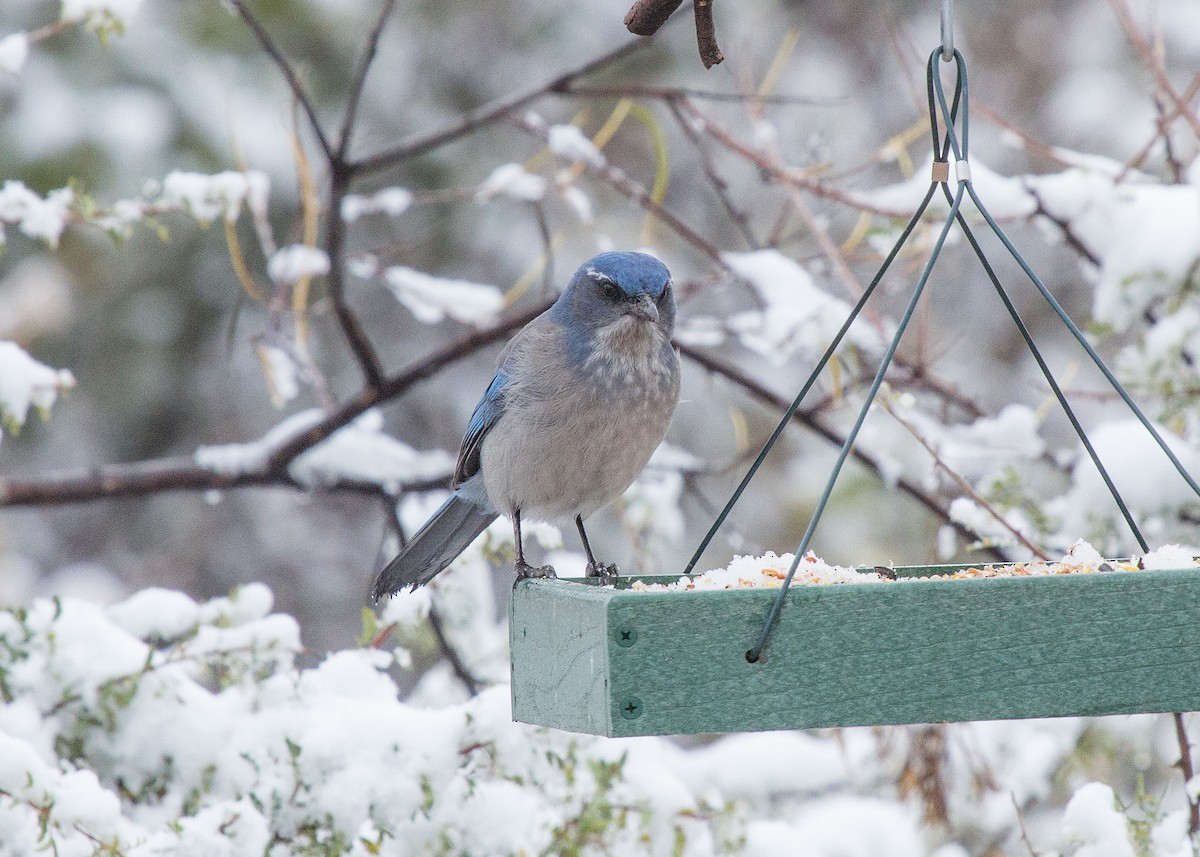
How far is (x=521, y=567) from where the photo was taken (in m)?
4.40

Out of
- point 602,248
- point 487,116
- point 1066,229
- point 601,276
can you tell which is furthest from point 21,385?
point 1066,229

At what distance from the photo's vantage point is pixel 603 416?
14.8 feet

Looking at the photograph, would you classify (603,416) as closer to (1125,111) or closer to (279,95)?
(279,95)

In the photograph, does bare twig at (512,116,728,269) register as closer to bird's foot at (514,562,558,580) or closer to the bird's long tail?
the bird's long tail

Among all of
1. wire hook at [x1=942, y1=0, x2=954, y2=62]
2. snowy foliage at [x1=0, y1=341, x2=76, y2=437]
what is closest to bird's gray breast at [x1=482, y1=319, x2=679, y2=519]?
snowy foliage at [x1=0, y1=341, x2=76, y2=437]

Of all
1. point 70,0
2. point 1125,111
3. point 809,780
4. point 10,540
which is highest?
point 1125,111

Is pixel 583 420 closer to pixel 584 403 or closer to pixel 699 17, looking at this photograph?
pixel 584 403

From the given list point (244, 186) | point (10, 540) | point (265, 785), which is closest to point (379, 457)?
point (244, 186)

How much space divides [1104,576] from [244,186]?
2887mm

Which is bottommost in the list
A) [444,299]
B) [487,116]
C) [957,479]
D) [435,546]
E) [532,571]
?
[532,571]

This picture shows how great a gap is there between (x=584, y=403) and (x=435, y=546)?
2.65 feet

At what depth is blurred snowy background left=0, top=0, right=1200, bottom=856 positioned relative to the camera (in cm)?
507

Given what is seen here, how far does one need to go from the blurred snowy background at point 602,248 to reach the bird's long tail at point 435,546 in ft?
0.66

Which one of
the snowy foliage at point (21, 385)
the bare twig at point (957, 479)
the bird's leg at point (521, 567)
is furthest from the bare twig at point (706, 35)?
the snowy foliage at point (21, 385)
